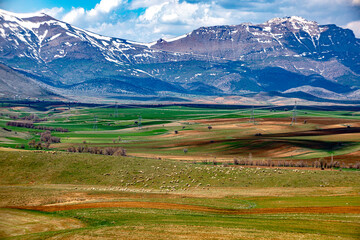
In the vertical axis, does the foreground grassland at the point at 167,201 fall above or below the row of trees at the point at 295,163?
below

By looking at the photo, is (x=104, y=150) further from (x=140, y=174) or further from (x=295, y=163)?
(x=295, y=163)

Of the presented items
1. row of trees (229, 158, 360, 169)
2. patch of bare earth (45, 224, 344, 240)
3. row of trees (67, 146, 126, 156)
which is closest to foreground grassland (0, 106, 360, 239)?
patch of bare earth (45, 224, 344, 240)

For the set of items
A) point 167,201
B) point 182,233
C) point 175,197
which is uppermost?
point 167,201

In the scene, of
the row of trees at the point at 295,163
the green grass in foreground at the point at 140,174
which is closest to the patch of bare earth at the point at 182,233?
the green grass in foreground at the point at 140,174

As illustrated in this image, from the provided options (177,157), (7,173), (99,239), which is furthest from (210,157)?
(99,239)

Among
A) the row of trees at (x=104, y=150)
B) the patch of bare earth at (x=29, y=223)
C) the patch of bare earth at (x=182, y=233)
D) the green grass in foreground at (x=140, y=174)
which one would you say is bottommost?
the patch of bare earth at (x=29, y=223)

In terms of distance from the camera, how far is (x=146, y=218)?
51.0 meters

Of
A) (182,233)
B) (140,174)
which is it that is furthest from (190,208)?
(140,174)

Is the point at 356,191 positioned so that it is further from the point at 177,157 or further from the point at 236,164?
the point at 177,157

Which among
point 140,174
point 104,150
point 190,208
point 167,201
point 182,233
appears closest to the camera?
point 182,233

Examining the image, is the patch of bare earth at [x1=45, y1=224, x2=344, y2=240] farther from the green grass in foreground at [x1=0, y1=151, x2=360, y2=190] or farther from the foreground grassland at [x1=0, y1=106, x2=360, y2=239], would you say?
the green grass in foreground at [x1=0, y1=151, x2=360, y2=190]

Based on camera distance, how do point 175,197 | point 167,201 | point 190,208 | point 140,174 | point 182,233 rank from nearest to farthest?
point 182,233, point 190,208, point 167,201, point 175,197, point 140,174

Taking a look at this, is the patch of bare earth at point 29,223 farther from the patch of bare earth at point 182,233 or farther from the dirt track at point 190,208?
the patch of bare earth at point 182,233

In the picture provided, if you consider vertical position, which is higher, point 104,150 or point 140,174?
point 104,150
